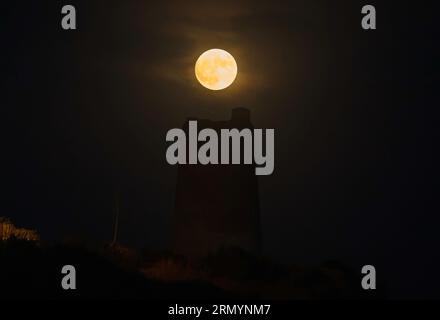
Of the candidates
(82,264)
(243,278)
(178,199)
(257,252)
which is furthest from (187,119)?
(82,264)

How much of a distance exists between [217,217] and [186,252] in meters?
2.43

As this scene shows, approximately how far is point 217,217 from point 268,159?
4699 mm

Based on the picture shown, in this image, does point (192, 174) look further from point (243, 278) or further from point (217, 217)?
point (243, 278)

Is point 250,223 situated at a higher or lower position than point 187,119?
lower

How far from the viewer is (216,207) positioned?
41.1m

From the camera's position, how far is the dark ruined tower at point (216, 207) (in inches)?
1588

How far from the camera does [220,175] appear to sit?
41.2 meters

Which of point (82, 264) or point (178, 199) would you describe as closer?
point (82, 264)

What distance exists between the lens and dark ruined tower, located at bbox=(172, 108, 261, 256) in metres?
40.3
